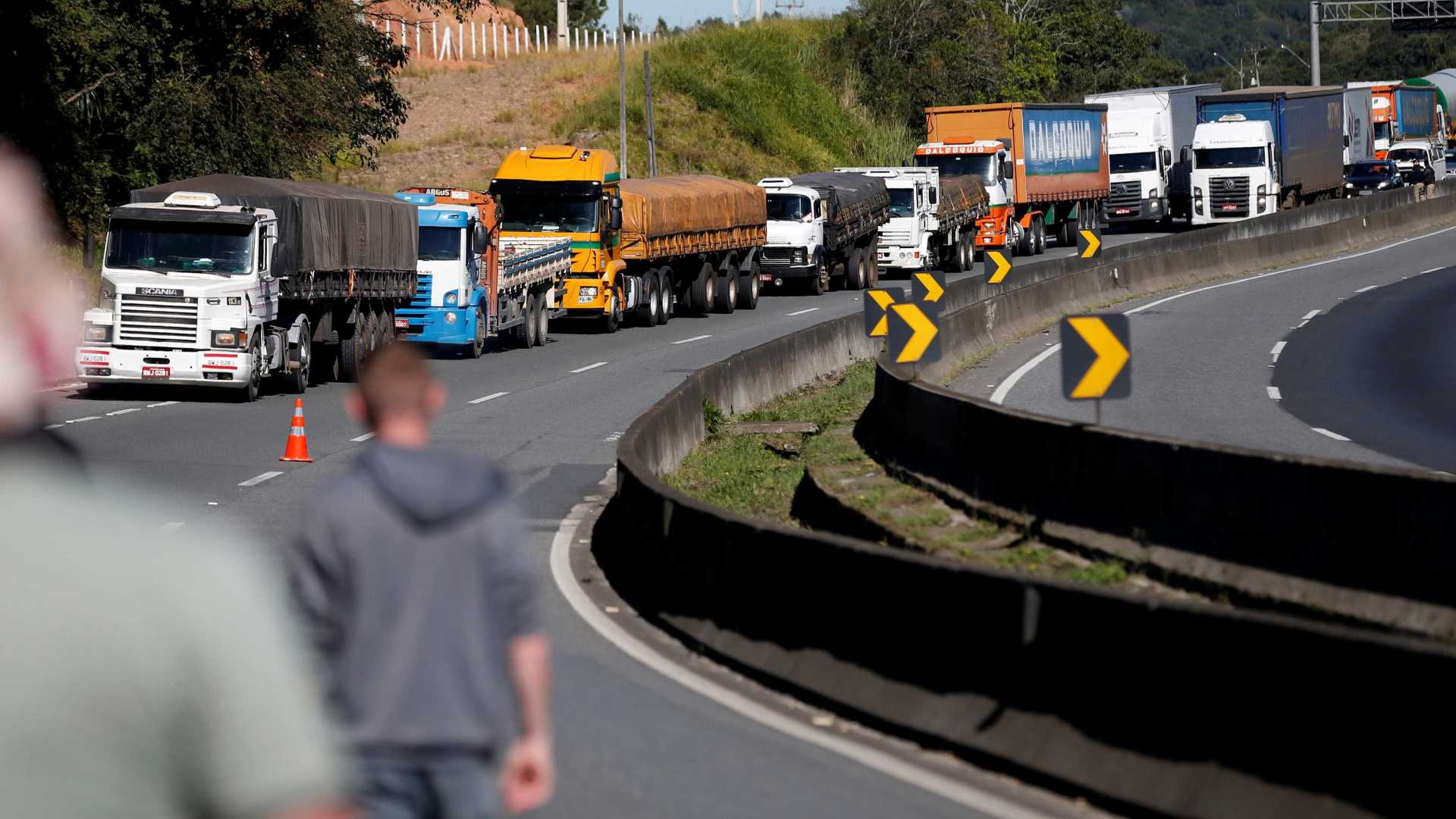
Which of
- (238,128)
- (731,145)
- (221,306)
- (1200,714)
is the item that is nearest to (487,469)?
(1200,714)

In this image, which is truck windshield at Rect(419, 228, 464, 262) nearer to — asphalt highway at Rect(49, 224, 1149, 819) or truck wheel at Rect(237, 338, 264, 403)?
asphalt highway at Rect(49, 224, 1149, 819)

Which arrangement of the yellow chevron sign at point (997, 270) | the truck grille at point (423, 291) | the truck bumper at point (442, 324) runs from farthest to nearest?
the yellow chevron sign at point (997, 270)
the truck grille at point (423, 291)
the truck bumper at point (442, 324)

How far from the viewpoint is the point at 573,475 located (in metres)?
19.5

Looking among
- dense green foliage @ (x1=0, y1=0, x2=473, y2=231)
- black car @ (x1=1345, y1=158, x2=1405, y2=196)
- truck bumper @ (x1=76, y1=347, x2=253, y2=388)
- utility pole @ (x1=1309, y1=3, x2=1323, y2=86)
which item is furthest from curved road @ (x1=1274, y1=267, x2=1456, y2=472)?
utility pole @ (x1=1309, y1=3, x2=1323, y2=86)

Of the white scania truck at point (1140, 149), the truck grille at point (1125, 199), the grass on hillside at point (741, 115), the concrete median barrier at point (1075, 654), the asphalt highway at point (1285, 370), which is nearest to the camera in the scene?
the concrete median barrier at point (1075, 654)

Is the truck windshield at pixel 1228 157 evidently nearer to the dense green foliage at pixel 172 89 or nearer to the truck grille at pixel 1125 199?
the truck grille at pixel 1125 199

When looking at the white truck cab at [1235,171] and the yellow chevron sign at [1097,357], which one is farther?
the white truck cab at [1235,171]

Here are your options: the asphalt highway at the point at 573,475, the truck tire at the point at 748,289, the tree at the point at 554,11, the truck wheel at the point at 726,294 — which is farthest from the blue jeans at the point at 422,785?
the tree at the point at 554,11

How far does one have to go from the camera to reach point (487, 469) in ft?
14.0

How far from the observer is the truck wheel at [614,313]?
3938 centimetres

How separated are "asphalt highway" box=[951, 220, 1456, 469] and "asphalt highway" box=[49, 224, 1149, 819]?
569 cm

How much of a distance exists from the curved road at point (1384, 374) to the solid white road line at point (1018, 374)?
11.3 ft

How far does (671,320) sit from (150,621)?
41.5m

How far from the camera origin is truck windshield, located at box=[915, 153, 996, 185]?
188 ft
